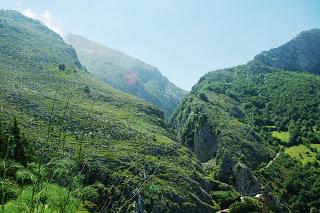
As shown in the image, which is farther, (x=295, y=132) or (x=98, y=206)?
(x=295, y=132)

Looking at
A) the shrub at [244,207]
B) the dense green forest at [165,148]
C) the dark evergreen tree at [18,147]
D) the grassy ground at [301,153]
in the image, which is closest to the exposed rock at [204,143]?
the dense green forest at [165,148]

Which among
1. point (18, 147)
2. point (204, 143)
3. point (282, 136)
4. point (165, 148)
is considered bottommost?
point (165, 148)

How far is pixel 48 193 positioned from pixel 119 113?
140m

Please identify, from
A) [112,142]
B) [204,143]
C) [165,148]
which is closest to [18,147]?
[112,142]

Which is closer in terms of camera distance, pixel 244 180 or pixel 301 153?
pixel 244 180

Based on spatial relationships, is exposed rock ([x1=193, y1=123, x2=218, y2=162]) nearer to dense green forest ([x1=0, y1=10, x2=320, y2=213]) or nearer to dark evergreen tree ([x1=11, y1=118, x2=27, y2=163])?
dense green forest ([x1=0, y1=10, x2=320, y2=213])

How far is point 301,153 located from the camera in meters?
176

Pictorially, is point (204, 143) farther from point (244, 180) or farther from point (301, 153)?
point (301, 153)

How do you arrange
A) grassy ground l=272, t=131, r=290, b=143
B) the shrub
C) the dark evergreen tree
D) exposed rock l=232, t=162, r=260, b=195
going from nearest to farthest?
the dark evergreen tree < the shrub < exposed rock l=232, t=162, r=260, b=195 < grassy ground l=272, t=131, r=290, b=143

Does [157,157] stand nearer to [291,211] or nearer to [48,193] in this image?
[291,211]

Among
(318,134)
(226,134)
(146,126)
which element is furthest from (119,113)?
(318,134)

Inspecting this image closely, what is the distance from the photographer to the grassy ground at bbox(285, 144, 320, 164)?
169 meters

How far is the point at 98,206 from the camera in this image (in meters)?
80.3

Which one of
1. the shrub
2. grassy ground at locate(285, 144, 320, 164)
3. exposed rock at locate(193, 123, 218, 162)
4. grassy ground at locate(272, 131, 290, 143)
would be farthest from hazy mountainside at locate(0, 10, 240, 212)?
grassy ground at locate(272, 131, 290, 143)
